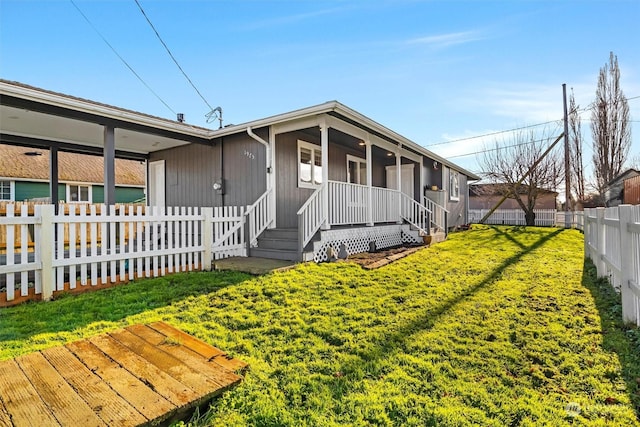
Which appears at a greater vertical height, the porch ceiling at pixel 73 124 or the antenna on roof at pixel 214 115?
the antenna on roof at pixel 214 115

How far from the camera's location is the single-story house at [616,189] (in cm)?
1703

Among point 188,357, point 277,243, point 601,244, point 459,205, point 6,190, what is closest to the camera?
point 188,357

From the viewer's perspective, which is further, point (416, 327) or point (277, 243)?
point (277, 243)

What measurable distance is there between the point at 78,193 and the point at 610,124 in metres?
30.8

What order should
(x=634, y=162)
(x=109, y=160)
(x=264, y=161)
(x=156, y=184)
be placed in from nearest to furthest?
(x=109, y=160), (x=264, y=161), (x=156, y=184), (x=634, y=162)

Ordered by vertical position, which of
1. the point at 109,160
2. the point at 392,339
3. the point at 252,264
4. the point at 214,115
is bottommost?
the point at 392,339

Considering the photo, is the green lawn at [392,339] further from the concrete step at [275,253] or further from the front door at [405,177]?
the front door at [405,177]

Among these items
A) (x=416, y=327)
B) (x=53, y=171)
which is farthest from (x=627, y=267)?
(x=53, y=171)

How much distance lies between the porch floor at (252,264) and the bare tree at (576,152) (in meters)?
22.0

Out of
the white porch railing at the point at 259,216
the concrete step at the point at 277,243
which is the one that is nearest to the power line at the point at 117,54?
the white porch railing at the point at 259,216

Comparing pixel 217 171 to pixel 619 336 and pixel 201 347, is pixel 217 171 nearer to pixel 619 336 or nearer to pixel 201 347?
pixel 201 347

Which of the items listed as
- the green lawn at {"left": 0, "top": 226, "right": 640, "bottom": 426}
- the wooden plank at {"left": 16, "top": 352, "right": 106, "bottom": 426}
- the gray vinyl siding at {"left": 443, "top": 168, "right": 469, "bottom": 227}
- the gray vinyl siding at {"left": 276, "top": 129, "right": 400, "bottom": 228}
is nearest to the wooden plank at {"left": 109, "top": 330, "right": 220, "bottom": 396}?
the green lawn at {"left": 0, "top": 226, "right": 640, "bottom": 426}

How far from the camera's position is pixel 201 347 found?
9.29 ft

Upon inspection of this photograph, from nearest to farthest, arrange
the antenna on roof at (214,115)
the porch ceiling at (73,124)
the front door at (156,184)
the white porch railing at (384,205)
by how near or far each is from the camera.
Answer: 1. the porch ceiling at (73,124)
2. the white porch railing at (384,205)
3. the front door at (156,184)
4. the antenna on roof at (214,115)
